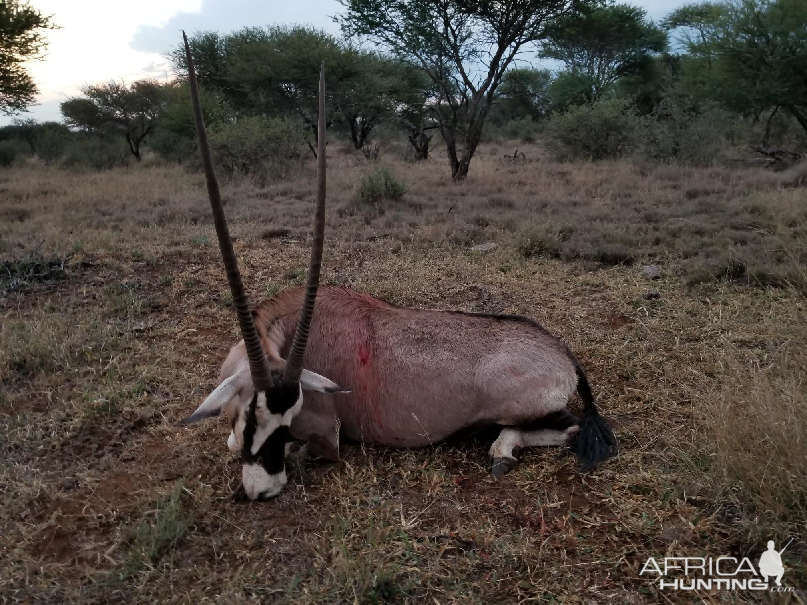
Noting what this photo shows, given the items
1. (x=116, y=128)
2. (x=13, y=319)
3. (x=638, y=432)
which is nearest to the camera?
(x=638, y=432)

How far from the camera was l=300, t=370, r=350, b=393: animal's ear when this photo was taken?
282cm

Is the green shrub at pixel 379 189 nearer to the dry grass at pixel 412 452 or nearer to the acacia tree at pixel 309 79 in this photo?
the dry grass at pixel 412 452

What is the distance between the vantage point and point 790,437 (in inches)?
94.0

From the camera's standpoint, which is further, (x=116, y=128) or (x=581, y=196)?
(x=116, y=128)

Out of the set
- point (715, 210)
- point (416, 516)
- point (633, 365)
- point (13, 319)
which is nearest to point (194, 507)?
point (416, 516)

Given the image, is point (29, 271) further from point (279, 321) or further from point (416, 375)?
point (416, 375)

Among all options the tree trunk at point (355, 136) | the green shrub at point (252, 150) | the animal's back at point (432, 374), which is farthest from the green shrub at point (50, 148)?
the animal's back at point (432, 374)

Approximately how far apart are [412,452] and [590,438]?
3.08 ft

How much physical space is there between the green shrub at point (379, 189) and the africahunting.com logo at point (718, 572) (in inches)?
315

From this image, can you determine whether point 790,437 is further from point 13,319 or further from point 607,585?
point 13,319

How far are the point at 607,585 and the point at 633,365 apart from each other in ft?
6.83

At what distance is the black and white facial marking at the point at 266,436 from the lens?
8.50ft

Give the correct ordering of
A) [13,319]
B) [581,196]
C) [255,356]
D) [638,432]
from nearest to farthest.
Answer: [255,356], [638,432], [13,319], [581,196]

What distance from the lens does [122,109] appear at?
22.1 metres
